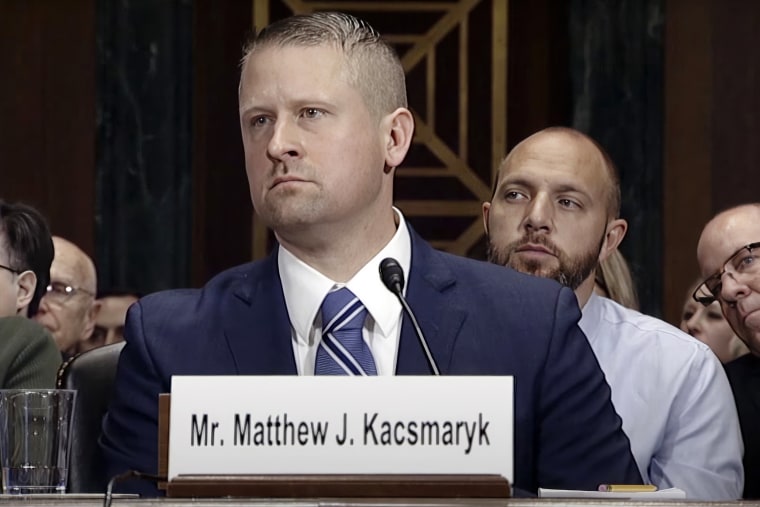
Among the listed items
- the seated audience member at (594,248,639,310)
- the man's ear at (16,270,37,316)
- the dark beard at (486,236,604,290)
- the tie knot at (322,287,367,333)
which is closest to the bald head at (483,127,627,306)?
the dark beard at (486,236,604,290)

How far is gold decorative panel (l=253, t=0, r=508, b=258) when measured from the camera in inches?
240

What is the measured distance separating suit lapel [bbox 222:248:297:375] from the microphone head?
369mm

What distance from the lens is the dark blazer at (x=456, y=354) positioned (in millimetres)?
2453

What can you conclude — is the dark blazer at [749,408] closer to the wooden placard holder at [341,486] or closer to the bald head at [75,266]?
the wooden placard holder at [341,486]

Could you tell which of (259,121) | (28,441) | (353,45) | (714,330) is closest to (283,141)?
(259,121)

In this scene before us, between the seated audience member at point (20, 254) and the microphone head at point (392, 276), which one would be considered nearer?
the microphone head at point (392, 276)

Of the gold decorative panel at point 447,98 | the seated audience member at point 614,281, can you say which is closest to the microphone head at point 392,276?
the seated audience member at point 614,281

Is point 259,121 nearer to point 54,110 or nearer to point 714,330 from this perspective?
point 714,330

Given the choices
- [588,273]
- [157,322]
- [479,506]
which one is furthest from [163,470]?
[588,273]

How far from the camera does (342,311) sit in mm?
2443

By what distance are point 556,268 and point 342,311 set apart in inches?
36.1

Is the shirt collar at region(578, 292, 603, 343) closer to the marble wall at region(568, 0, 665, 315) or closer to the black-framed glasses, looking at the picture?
the black-framed glasses

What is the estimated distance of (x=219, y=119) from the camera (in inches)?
239

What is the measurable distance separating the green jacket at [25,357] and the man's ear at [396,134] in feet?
3.23
